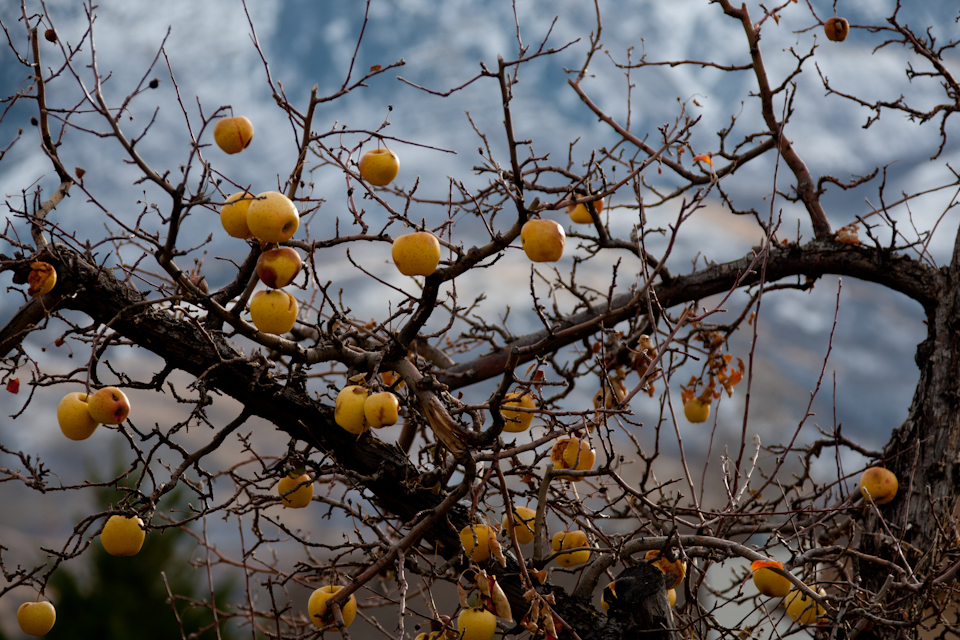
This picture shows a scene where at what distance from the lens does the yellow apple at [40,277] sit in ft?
6.73

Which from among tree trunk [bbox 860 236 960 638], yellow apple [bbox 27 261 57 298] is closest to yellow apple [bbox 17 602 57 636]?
yellow apple [bbox 27 261 57 298]

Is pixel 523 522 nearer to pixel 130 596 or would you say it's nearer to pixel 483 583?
pixel 483 583

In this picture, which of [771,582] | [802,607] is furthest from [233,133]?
[802,607]

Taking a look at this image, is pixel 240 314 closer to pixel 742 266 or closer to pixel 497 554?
pixel 497 554

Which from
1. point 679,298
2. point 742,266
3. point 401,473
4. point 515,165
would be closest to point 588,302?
point 679,298

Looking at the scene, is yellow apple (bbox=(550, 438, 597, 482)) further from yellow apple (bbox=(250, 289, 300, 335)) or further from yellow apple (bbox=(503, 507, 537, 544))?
yellow apple (bbox=(250, 289, 300, 335))

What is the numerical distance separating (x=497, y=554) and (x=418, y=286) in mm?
1507

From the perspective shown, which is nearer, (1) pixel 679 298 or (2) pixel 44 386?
(2) pixel 44 386

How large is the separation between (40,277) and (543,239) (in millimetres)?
1413

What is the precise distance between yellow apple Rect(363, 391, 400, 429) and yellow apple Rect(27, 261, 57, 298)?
1.02 meters

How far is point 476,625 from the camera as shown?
5.65ft

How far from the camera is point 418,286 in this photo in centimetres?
315

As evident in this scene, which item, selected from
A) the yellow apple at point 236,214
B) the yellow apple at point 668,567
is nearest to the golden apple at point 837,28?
the yellow apple at point 668,567

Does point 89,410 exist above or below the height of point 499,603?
below
